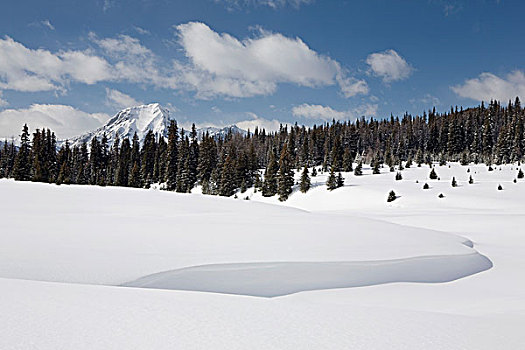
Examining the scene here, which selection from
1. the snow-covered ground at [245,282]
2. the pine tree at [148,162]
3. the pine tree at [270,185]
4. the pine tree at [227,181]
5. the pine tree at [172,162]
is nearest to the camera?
the snow-covered ground at [245,282]

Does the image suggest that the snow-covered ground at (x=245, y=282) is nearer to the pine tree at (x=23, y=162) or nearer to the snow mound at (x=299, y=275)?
the snow mound at (x=299, y=275)

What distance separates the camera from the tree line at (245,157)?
55344 millimetres

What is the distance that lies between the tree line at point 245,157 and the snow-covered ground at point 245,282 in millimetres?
34101

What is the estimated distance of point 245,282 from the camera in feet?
23.9

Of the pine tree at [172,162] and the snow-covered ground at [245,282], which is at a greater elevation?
the pine tree at [172,162]

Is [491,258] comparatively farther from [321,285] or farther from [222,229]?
[222,229]

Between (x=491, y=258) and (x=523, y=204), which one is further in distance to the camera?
(x=523, y=204)

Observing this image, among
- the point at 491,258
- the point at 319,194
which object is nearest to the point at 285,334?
the point at 491,258

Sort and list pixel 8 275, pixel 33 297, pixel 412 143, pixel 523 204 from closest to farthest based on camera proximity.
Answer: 1. pixel 33 297
2. pixel 8 275
3. pixel 523 204
4. pixel 412 143

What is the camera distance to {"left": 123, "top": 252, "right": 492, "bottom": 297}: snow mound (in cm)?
688

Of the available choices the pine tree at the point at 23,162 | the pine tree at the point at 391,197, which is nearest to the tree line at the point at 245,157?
the pine tree at the point at 23,162

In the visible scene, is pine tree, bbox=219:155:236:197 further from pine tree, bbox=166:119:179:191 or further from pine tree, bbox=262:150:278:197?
pine tree, bbox=166:119:179:191

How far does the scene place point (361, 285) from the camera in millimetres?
7312

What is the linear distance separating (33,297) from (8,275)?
2.27m
